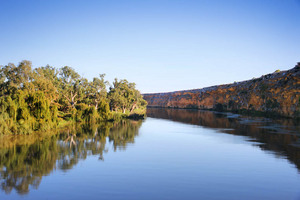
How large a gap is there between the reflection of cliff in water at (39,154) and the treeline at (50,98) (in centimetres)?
191

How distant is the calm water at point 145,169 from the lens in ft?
33.7

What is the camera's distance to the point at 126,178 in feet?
39.4

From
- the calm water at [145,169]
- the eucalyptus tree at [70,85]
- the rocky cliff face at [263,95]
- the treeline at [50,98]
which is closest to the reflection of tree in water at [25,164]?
the calm water at [145,169]

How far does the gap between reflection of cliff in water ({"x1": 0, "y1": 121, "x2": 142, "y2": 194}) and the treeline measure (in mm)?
1909

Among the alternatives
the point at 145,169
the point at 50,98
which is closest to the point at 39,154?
the point at 145,169

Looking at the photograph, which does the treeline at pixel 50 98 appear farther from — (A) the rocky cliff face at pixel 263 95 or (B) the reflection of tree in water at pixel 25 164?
(A) the rocky cliff face at pixel 263 95

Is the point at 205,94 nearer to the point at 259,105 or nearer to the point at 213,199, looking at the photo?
the point at 259,105

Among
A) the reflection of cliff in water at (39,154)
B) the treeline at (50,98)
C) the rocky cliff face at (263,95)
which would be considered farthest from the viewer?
the rocky cliff face at (263,95)

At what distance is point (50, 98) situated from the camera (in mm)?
30062

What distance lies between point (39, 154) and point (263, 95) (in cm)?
5804

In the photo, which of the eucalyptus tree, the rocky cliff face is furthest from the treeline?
the rocky cliff face

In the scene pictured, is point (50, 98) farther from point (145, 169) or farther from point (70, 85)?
point (145, 169)

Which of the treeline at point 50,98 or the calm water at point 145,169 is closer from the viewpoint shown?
the calm water at point 145,169

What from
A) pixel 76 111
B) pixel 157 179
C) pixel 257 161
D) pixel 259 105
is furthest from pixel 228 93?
pixel 157 179
